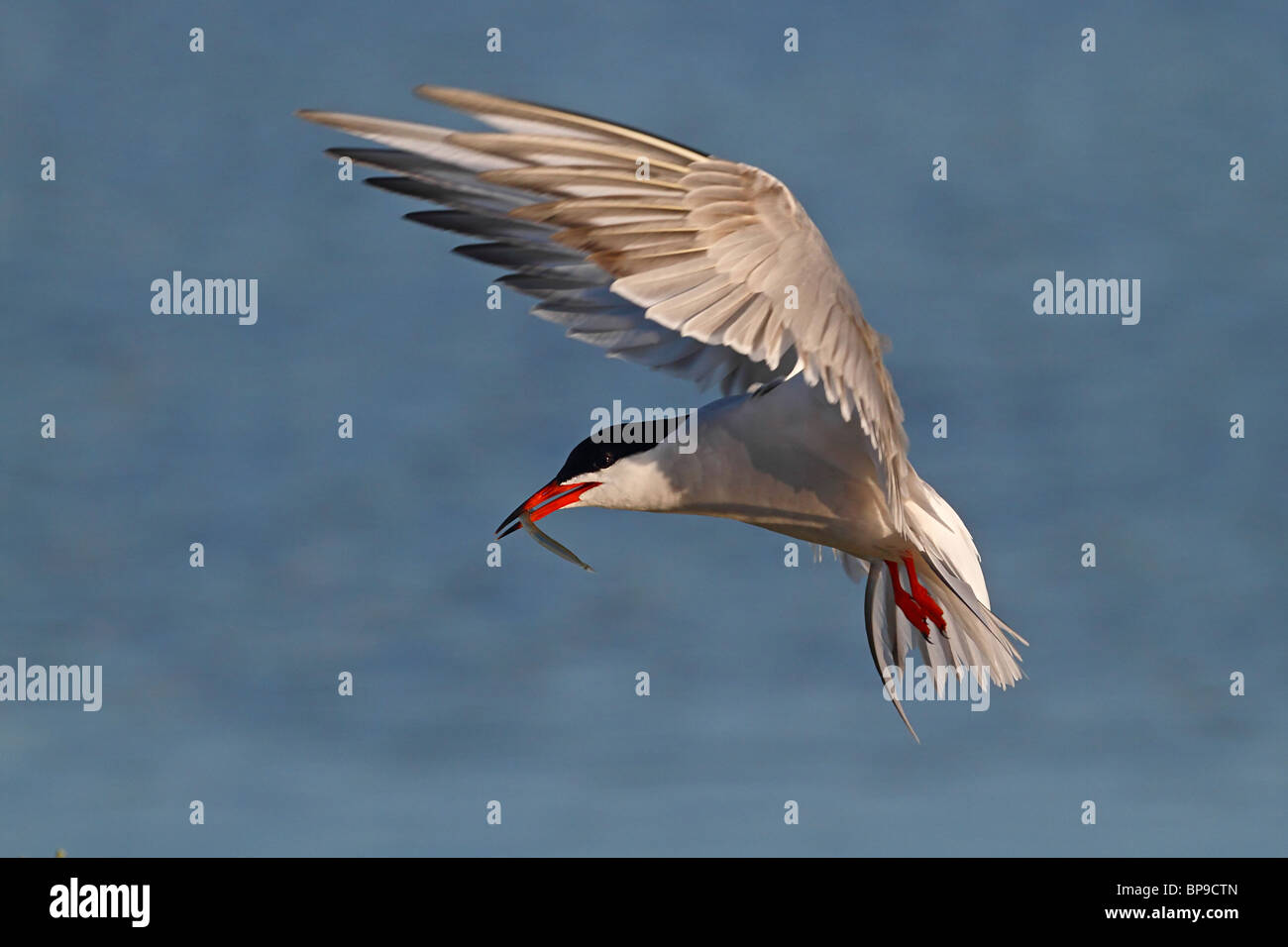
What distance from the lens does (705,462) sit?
635 cm

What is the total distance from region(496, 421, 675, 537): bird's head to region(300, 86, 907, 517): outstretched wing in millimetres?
1221

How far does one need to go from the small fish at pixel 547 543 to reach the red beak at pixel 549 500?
0.02m

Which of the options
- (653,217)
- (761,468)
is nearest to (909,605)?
(761,468)

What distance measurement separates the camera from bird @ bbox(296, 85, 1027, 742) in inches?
180

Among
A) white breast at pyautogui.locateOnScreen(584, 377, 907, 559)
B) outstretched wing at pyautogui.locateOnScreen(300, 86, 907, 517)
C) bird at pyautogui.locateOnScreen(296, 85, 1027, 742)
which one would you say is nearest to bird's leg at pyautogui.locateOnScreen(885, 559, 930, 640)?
bird at pyautogui.locateOnScreen(296, 85, 1027, 742)

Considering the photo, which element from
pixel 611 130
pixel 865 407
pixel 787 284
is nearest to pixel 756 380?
pixel 865 407

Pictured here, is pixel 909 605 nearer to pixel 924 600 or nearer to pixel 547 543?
pixel 924 600

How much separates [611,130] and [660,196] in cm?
26

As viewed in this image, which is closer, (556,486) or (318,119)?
(318,119)

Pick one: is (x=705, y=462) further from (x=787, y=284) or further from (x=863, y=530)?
(x=787, y=284)

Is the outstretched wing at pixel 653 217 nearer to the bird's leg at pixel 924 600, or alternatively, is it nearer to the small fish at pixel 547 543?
the small fish at pixel 547 543

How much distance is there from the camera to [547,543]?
640 cm

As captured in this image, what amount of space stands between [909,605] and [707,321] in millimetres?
3150

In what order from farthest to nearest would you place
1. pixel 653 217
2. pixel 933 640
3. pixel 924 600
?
pixel 933 640 < pixel 924 600 < pixel 653 217
